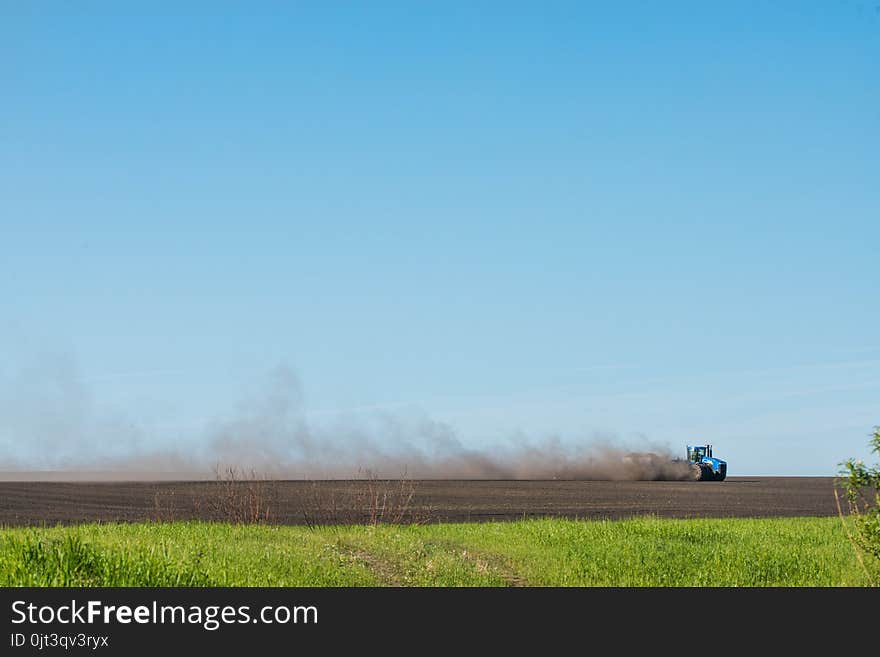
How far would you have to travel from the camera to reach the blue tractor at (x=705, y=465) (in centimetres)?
9038

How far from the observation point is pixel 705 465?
9162cm

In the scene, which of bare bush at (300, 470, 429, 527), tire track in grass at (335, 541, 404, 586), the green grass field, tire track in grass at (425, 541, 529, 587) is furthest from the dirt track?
tire track in grass at (335, 541, 404, 586)

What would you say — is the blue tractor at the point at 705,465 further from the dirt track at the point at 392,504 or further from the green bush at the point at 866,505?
the green bush at the point at 866,505

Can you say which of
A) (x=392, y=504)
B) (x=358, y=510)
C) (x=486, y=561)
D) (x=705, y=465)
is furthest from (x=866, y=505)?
(x=705, y=465)

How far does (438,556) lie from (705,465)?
72766 mm

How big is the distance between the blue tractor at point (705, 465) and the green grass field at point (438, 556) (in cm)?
5886

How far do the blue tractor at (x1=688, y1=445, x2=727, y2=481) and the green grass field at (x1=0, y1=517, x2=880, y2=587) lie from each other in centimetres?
5886

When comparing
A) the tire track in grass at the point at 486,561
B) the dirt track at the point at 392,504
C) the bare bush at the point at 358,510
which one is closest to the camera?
the tire track in grass at the point at 486,561

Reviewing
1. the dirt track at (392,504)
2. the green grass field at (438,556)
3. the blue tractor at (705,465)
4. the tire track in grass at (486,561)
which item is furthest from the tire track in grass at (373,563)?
the blue tractor at (705,465)

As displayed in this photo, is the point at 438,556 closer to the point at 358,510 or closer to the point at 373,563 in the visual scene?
the point at 373,563
